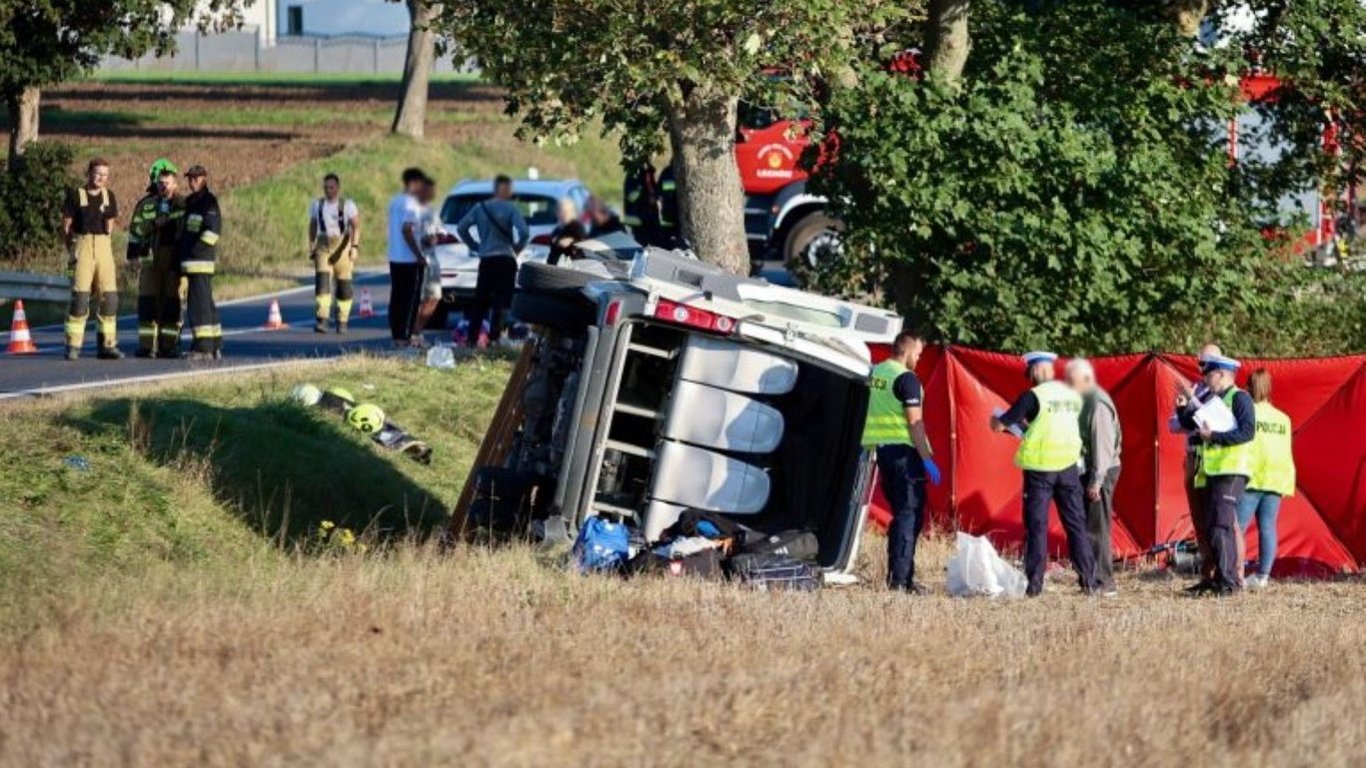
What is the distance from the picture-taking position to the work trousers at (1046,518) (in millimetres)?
14141

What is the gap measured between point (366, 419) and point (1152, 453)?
236 inches

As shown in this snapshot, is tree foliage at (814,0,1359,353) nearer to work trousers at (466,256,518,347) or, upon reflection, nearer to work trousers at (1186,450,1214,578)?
work trousers at (466,256,518,347)

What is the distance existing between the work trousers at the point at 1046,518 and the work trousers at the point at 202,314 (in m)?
9.31

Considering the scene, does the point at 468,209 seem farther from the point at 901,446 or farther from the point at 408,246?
the point at 901,446

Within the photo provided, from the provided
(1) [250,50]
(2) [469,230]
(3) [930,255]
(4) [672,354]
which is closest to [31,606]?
(4) [672,354]

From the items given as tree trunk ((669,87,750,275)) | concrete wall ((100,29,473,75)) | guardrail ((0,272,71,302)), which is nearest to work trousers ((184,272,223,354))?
tree trunk ((669,87,750,275))

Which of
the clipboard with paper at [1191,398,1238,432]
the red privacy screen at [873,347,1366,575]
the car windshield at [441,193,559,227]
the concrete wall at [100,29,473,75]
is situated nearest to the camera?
the clipboard with paper at [1191,398,1238,432]

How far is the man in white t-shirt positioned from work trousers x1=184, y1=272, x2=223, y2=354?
1.76m

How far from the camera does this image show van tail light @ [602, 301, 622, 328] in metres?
12.8

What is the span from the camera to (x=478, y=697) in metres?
8.70

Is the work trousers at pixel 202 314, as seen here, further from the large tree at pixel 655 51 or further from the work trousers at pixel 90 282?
the large tree at pixel 655 51

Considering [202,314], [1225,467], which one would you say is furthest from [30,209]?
[1225,467]

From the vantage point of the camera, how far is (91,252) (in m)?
21.4

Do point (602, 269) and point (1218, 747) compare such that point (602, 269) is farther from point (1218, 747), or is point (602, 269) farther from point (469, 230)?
point (469, 230)
